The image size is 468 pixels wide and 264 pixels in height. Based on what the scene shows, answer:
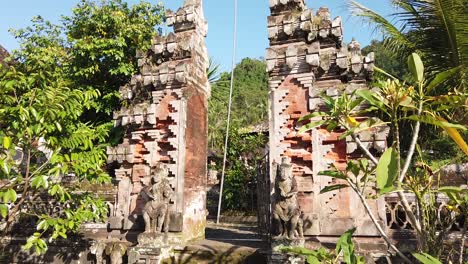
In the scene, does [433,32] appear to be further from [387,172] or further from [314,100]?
[387,172]

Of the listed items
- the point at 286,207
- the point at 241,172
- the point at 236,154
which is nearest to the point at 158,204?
the point at 286,207

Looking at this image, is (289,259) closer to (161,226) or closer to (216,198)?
(161,226)

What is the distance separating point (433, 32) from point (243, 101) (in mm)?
34269

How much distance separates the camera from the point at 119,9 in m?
13.7

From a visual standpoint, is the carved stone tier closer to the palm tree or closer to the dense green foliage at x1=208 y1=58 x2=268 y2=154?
the palm tree

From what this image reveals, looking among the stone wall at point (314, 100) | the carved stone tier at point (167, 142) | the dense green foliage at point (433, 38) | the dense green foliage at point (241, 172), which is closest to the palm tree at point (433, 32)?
the dense green foliage at point (433, 38)

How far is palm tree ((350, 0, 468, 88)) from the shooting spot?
7.48 metres

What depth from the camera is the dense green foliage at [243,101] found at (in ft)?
67.1

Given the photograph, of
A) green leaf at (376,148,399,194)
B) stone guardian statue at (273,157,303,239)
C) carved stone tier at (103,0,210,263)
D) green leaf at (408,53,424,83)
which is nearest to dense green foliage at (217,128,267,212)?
carved stone tier at (103,0,210,263)

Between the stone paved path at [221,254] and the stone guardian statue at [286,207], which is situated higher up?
the stone guardian statue at [286,207]

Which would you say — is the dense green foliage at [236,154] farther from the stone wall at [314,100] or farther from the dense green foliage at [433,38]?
the dense green foliage at [433,38]

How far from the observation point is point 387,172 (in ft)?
6.19

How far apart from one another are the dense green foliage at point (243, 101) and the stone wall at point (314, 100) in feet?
34.2

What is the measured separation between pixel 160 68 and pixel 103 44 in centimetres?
468
